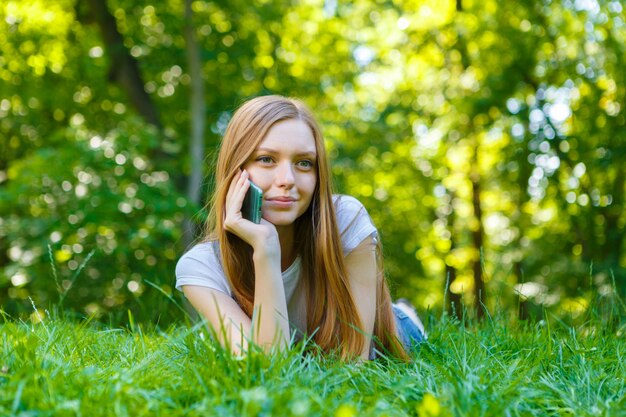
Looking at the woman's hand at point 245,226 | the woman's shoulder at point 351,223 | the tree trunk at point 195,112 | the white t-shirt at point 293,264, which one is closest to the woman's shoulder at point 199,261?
the white t-shirt at point 293,264

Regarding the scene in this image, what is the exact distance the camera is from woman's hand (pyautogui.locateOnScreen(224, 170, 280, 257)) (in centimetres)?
258

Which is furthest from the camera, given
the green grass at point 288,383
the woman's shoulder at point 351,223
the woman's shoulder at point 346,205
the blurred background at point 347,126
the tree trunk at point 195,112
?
the tree trunk at point 195,112

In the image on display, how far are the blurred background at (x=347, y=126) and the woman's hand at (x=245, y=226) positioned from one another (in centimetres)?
193

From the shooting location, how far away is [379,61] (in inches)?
478

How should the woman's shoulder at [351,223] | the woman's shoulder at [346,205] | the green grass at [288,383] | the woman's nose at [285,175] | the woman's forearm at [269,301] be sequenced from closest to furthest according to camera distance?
1. the green grass at [288,383]
2. the woman's forearm at [269,301]
3. the woman's nose at [285,175]
4. the woman's shoulder at [351,223]
5. the woman's shoulder at [346,205]

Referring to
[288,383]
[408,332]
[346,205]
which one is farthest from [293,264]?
[288,383]

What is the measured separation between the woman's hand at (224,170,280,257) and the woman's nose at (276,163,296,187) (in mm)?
129

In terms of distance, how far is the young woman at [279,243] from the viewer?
2.67m

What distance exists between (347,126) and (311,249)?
7923 millimetres

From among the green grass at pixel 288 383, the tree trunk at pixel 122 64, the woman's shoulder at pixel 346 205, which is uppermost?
the tree trunk at pixel 122 64

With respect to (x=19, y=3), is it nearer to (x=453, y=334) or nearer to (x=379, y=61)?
(x=379, y=61)

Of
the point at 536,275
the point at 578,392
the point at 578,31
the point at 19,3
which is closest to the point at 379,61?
the point at 578,31

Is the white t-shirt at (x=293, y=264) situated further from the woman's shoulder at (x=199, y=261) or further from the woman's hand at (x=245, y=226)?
the woman's hand at (x=245, y=226)

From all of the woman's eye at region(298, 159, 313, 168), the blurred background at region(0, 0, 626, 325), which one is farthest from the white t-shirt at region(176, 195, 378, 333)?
the blurred background at region(0, 0, 626, 325)
